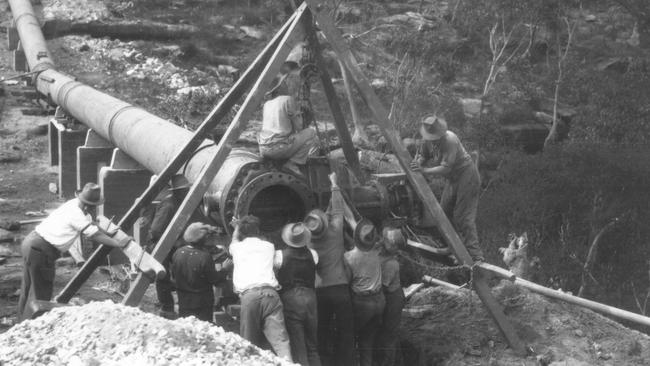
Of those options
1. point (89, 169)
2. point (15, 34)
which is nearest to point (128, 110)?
point (89, 169)

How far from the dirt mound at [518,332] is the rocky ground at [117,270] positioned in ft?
0.05

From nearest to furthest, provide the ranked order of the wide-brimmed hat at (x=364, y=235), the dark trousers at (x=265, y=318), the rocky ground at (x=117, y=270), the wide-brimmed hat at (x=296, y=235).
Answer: the rocky ground at (x=117, y=270), the dark trousers at (x=265, y=318), the wide-brimmed hat at (x=296, y=235), the wide-brimmed hat at (x=364, y=235)

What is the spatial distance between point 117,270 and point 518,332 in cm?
527

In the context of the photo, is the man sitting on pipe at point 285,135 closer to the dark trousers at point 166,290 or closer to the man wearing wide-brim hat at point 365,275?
the man wearing wide-brim hat at point 365,275

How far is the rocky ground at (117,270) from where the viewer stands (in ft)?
20.8

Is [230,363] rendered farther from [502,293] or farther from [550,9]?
[550,9]

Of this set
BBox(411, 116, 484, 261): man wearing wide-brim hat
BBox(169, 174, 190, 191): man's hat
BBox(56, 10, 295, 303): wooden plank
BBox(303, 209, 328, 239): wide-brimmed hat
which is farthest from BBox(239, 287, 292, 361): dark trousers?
BBox(411, 116, 484, 261): man wearing wide-brim hat

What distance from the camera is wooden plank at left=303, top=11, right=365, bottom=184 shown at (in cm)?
892

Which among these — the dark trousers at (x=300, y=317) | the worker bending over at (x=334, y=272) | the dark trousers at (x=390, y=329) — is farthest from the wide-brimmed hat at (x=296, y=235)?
the dark trousers at (x=390, y=329)

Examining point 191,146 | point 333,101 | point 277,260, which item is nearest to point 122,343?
point 277,260

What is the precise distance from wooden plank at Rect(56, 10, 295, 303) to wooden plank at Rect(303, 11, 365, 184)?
251 mm

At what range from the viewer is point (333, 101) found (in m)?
9.62

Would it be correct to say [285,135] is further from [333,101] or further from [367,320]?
[367,320]

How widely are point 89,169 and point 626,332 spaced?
8872mm
